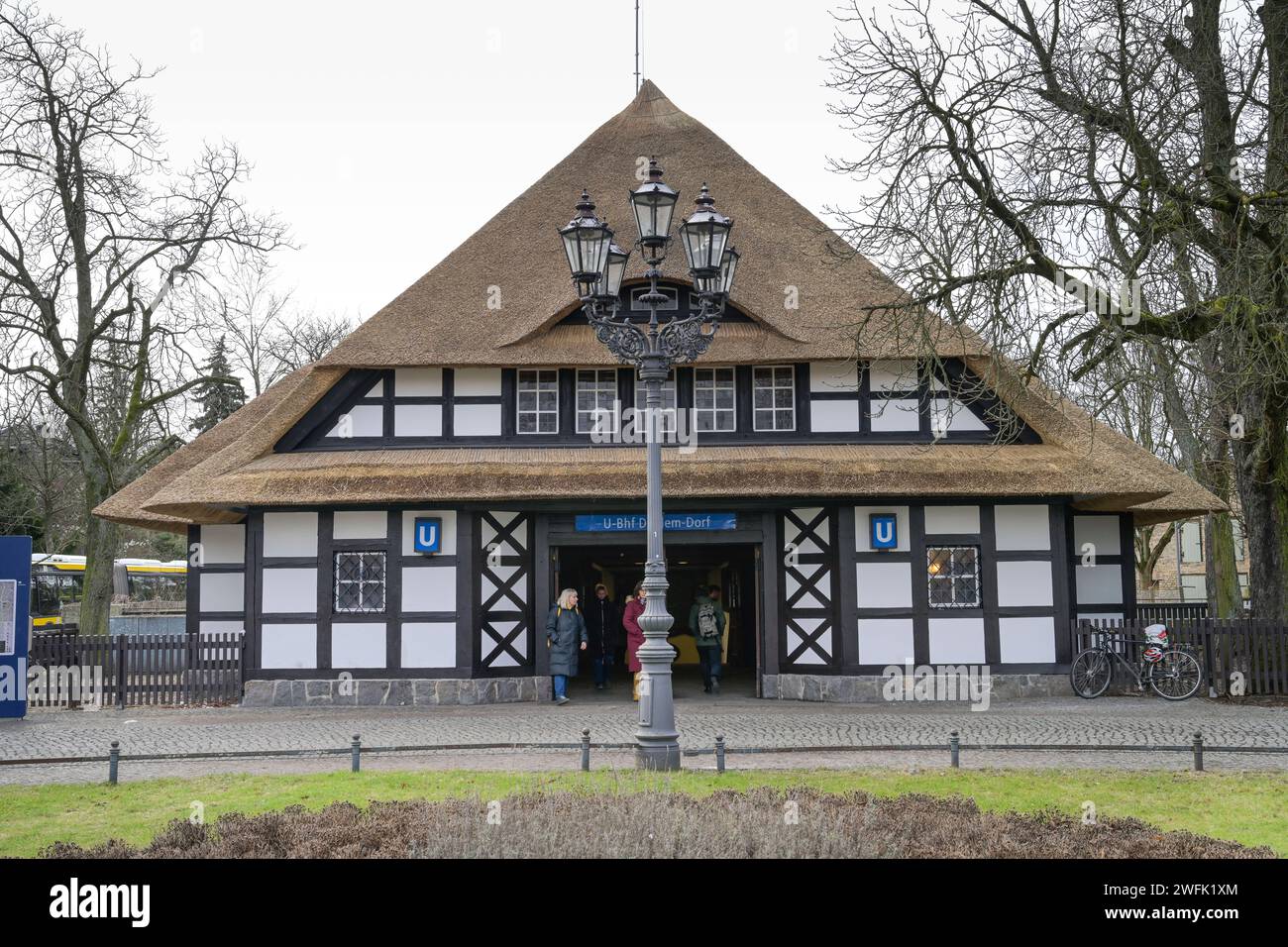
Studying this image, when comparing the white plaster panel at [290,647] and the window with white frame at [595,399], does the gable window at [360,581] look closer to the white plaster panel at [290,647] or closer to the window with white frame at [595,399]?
the white plaster panel at [290,647]

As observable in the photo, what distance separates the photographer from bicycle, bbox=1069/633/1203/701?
18.1 meters

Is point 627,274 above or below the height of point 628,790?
above

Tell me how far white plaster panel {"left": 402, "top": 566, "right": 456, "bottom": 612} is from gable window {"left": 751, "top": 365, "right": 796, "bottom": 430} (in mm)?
5655

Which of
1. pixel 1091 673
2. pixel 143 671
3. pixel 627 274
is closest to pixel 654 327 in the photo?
pixel 627 274

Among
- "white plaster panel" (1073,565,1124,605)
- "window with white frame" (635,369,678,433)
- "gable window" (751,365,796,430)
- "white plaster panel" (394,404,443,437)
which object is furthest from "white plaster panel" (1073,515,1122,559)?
"white plaster panel" (394,404,443,437)

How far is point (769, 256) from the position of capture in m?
21.2

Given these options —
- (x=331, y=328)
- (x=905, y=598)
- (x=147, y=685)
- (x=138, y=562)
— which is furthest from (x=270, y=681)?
(x=138, y=562)

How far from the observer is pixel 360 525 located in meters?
19.2

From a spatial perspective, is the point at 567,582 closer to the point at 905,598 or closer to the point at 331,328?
the point at 905,598

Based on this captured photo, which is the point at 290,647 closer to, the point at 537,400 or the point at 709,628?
the point at 537,400

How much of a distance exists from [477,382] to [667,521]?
3.99 meters

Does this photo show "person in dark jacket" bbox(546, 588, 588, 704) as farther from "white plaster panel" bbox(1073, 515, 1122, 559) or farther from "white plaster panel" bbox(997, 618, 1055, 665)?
"white plaster panel" bbox(1073, 515, 1122, 559)

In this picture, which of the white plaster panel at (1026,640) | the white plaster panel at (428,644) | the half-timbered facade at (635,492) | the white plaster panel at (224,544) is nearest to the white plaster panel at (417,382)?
the half-timbered facade at (635,492)
